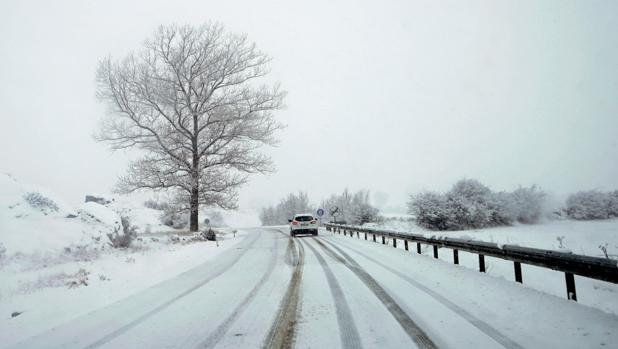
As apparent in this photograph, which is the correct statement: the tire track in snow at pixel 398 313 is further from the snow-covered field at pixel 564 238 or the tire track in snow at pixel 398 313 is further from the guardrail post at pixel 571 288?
the snow-covered field at pixel 564 238

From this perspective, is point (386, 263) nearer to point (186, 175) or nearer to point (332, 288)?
point (332, 288)

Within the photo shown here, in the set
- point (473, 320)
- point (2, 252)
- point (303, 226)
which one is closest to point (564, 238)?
point (303, 226)

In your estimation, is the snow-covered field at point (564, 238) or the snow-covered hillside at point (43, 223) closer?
the snow-covered hillside at point (43, 223)

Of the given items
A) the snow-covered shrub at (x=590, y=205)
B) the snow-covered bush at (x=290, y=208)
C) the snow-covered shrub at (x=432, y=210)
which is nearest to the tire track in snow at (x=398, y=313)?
the snow-covered shrub at (x=432, y=210)

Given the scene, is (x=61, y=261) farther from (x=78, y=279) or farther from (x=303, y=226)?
(x=303, y=226)

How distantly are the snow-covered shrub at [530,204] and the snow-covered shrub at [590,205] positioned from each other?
10.8 feet

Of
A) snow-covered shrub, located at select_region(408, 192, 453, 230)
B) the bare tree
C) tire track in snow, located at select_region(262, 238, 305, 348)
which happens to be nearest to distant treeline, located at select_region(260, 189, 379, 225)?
snow-covered shrub, located at select_region(408, 192, 453, 230)

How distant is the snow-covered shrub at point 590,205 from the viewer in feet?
122

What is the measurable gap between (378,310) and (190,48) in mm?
21418

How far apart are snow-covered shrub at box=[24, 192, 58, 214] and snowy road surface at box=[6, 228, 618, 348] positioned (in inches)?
385

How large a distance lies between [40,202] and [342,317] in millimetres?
15001

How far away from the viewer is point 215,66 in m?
22.9

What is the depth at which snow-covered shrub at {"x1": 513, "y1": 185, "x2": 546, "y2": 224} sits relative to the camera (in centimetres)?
3884

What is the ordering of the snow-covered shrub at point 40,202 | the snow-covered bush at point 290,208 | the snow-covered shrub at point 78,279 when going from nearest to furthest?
the snow-covered shrub at point 78,279 < the snow-covered shrub at point 40,202 < the snow-covered bush at point 290,208
